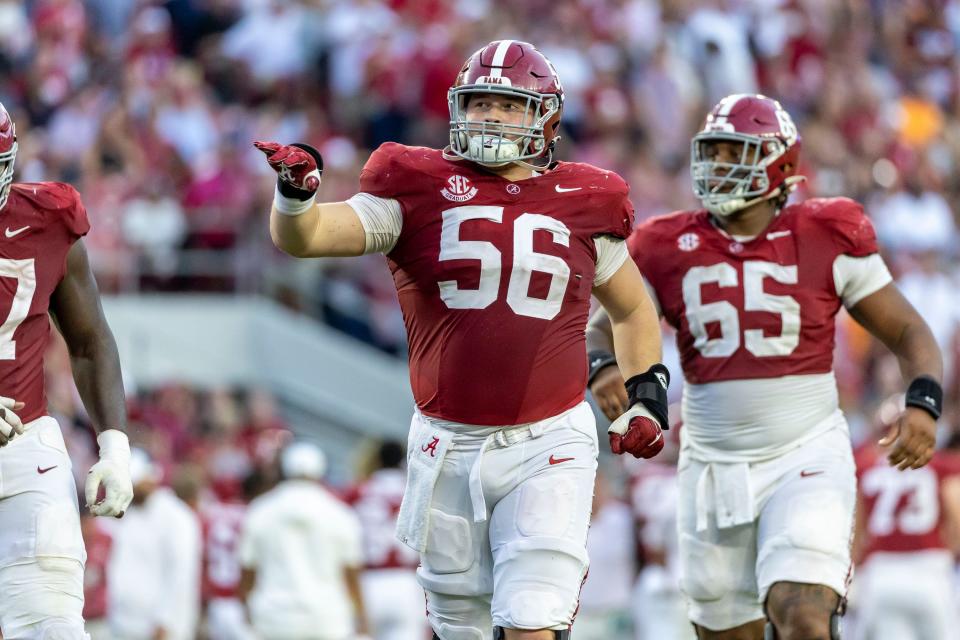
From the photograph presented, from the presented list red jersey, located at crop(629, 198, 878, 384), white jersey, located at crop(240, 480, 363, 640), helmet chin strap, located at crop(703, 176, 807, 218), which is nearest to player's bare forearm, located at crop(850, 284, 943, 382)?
red jersey, located at crop(629, 198, 878, 384)

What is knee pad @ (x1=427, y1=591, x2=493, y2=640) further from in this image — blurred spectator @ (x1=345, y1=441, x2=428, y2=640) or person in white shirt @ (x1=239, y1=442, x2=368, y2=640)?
blurred spectator @ (x1=345, y1=441, x2=428, y2=640)

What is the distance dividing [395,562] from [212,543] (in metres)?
1.18

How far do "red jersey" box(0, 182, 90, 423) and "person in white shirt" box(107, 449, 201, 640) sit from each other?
4807 millimetres

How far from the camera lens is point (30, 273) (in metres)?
5.77

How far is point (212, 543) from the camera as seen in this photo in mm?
11547

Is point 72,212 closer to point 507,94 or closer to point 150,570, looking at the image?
point 507,94

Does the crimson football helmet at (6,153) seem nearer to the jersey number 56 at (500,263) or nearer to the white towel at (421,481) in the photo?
the jersey number 56 at (500,263)

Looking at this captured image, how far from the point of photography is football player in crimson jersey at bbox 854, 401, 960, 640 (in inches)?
381

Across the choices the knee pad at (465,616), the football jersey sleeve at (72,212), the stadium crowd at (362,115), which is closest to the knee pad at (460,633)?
the knee pad at (465,616)

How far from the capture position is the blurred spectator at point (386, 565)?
432 inches

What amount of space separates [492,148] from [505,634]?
4.76 ft

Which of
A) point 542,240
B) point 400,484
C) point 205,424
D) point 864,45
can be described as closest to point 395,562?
point 400,484

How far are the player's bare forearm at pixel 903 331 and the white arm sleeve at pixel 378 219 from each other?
201cm

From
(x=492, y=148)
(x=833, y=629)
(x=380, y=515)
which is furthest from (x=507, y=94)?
(x=380, y=515)
